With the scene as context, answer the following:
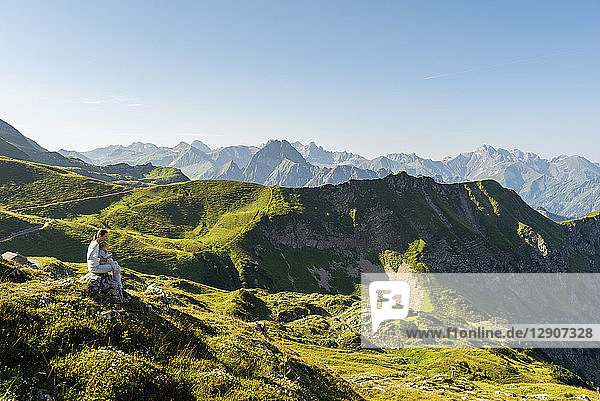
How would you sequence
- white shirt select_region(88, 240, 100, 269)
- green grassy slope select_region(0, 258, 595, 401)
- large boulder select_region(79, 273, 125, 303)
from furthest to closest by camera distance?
large boulder select_region(79, 273, 125, 303) < white shirt select_region(88, 240, 100, 269) < green grassy slope select_region(0, 258, 595, 401)

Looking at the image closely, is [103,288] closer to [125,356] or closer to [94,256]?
[94,256]

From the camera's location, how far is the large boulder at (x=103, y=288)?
1709 cm

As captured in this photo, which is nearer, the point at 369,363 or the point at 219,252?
the point at 369,363

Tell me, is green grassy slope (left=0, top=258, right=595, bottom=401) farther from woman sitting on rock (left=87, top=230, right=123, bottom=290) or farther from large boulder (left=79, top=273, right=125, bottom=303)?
woman sitting on rock (left=87, top=230, right=123, bottom=290)

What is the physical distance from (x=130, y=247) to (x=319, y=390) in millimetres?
166199

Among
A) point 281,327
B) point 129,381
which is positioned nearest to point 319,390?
point 129,381

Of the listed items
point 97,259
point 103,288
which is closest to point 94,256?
point 97,259

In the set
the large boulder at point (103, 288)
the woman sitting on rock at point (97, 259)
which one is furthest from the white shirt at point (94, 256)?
the large boulder at point (103, 288)

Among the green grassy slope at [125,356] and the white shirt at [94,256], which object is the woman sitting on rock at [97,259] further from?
the green grassy slope at [125,356]

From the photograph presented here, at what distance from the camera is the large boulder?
1709cm

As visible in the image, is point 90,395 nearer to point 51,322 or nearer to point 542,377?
point 51,322

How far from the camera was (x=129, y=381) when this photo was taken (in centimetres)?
1156

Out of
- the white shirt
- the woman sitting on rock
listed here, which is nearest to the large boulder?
the woman sitting on rock

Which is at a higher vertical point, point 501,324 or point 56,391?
point 56,391
